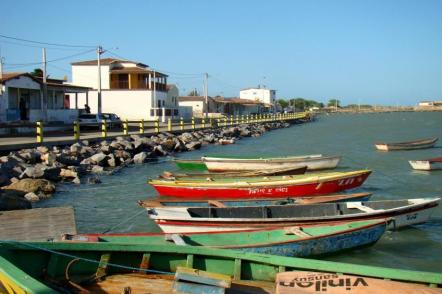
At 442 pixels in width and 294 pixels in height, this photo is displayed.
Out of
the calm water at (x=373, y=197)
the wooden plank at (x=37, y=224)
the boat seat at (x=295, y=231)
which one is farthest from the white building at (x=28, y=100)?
the boat seat at (x=295, y=231)

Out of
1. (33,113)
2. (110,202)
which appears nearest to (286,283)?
(110,202)

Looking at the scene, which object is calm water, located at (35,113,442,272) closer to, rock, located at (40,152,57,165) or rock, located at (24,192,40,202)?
rock, located at (24,192,40,202)

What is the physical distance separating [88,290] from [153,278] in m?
0.84

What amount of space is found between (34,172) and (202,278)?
14.5 metres

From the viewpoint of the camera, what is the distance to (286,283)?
6129mm

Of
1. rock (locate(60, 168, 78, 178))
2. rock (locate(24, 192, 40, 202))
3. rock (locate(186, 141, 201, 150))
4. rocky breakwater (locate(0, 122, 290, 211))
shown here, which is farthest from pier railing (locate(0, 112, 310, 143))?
Result: rock (locate(24, 192, 40, 202))

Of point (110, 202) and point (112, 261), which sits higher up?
point (112, 261)

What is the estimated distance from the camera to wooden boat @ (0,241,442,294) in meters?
6.33

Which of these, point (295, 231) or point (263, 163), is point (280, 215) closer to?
point (295, 231)

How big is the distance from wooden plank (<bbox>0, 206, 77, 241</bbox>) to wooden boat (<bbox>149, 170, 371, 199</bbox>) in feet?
16.3

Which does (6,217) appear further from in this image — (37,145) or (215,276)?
(37,145)

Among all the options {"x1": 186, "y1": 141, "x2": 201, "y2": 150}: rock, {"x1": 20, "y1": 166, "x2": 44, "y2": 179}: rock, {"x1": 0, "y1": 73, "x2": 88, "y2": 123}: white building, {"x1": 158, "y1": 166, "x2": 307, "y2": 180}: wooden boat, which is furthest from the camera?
{"x1": 186, "y1": 141, "x2": 201, "y2": 150}: rock

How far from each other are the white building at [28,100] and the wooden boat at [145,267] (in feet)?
96.7

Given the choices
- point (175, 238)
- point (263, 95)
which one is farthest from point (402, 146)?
point (263, 95)
